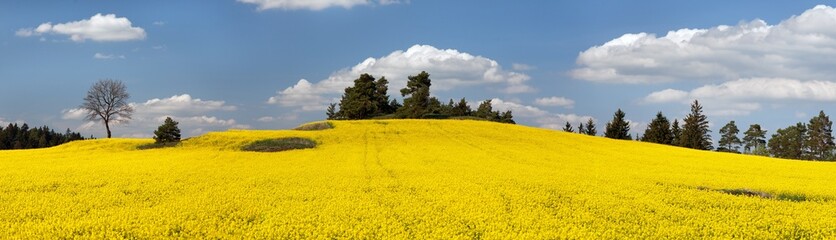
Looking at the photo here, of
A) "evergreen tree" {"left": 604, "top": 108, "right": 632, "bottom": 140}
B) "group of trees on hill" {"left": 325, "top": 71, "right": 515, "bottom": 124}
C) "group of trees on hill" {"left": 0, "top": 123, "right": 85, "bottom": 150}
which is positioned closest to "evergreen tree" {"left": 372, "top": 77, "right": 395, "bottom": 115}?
"group of trees on hill" {"left": 325, "top": 71, "right": 515, "bottom": 124}

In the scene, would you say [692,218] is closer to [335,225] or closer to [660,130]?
[335,225]

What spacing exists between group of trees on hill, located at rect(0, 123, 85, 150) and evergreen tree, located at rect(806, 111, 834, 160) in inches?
6298

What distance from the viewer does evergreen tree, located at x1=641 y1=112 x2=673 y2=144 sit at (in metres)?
110

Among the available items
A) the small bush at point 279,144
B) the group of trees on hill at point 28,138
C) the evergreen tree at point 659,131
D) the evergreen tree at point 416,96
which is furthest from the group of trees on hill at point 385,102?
the group of trees on hill at point 28,138

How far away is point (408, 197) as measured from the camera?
2061 centimetres

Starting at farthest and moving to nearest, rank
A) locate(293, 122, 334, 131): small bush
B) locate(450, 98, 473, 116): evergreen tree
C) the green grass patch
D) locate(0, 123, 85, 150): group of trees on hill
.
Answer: locate(0, 123, 85, 150): group of trees on hill < locate(450, 98, 473, 116): evergreen tree < locate(293, 122, 334, 131): small bush < the green grass patch

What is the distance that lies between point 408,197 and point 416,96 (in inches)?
3269

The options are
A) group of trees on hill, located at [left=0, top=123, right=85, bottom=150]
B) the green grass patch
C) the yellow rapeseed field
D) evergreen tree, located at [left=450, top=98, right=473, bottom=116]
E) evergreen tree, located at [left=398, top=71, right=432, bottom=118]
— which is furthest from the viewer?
group of trees on hill, located at [left=0, top=123, right=85, bottom=150]

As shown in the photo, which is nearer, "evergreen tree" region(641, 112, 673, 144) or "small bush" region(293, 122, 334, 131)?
"small bush" region(293, 122, 334, 131)

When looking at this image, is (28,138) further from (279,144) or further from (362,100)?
(279,144)

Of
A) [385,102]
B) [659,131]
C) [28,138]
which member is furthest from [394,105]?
[28,138]

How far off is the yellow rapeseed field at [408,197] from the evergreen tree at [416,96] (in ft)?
193

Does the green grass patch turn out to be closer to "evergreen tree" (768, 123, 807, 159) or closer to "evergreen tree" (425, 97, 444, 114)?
"evergreen tree" (425, 97, 444, 114)

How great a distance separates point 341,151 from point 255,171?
12.2 meters
